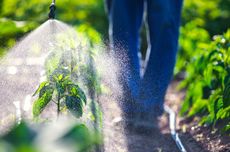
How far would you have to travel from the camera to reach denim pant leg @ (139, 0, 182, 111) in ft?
12.9

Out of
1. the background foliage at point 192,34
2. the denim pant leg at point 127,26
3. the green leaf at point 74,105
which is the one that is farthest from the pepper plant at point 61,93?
the denim pant leg at point 127,26

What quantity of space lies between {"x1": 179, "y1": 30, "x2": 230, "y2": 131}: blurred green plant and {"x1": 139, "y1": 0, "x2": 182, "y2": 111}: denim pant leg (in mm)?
198

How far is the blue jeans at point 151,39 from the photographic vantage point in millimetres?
3814

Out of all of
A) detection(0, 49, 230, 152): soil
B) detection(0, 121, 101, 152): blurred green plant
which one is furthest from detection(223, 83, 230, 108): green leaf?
detection(0, 121, 101, 152): blurred green plant

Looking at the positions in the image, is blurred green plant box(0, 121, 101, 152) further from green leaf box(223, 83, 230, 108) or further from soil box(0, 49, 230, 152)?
green leaf box(223, 83, 230, 108)

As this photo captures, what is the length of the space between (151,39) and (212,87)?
0.69 metres

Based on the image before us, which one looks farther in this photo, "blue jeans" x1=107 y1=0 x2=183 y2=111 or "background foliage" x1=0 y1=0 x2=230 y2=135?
"blue jeans" x1=107 y1=0 x2=183 y2=111

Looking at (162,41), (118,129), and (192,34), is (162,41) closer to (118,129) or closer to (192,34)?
(118,129)

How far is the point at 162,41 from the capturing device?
4.02 m

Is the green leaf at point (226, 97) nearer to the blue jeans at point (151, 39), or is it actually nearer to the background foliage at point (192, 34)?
the background foliage at point (192, 34)

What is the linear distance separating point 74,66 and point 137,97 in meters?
1.02

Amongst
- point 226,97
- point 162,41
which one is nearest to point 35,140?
point 226,97

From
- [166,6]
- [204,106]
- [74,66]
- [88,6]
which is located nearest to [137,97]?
[204,106]

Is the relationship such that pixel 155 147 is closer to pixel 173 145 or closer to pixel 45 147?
pixel 173 145
